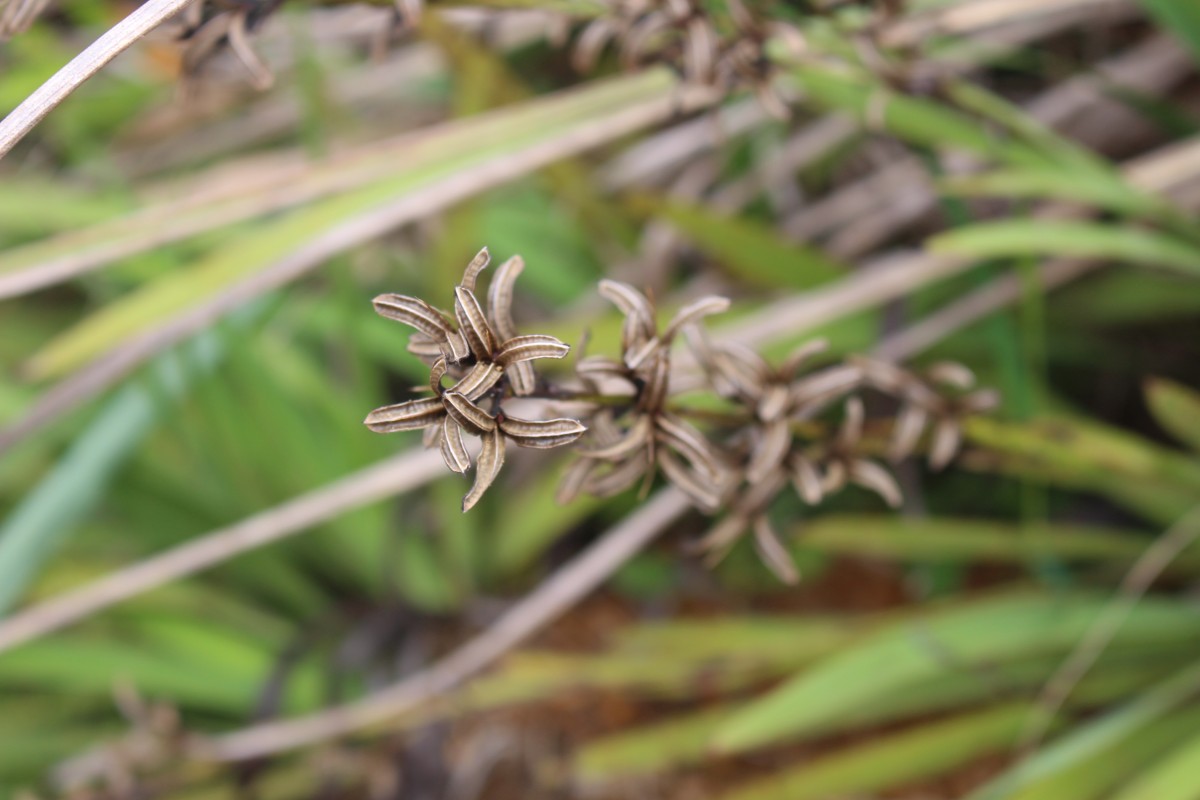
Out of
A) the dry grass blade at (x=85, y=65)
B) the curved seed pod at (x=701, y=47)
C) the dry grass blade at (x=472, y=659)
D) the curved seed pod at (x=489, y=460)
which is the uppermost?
the curved seed pod at (x=701, y=47)

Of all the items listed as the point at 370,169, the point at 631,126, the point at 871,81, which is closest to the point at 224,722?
the point at 370,169

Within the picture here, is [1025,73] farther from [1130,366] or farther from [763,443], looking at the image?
[763,443]

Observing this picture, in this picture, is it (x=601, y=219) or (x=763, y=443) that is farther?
(x=601, y=219)

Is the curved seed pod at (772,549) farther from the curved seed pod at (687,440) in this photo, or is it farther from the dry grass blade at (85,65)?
the dry grass blade at (85,65)

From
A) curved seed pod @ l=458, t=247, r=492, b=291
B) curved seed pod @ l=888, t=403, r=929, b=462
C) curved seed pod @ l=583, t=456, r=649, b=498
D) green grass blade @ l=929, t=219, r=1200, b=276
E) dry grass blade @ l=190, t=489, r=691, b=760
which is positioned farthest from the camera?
dry grass blade @ l=190, t=489, r=691, b=760

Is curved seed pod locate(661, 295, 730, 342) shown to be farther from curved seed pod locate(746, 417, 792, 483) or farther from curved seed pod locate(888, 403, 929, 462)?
curved seed pod locate(888, 403, 929, 462)

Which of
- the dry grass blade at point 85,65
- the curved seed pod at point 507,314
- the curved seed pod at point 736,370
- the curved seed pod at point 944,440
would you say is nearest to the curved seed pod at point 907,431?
the curved seed pod at point 944,440

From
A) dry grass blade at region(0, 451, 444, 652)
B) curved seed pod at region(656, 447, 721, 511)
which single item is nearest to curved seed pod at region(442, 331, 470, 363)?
curved seed pod at region(656, 447, 721, 511)
